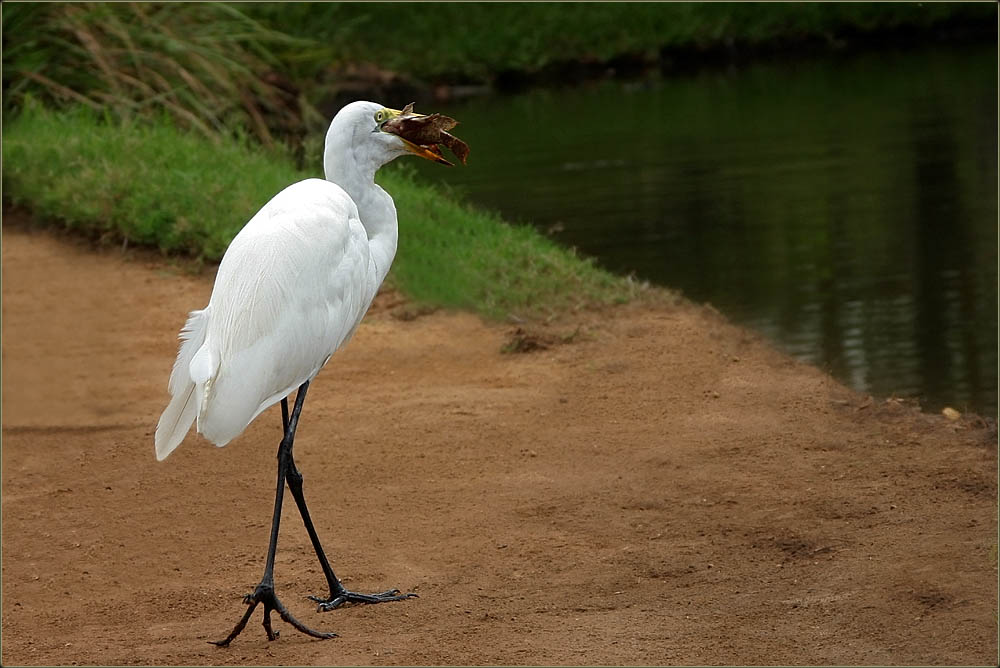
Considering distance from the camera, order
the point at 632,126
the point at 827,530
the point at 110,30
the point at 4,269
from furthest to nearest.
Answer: the point at 632,126 → the point at 110,30 → the point at 4,269 → the point at 827,530

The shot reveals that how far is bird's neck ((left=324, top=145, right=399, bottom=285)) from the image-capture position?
4.71 m

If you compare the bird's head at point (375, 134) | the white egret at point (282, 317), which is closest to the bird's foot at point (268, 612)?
the white egret at point (282, 317)

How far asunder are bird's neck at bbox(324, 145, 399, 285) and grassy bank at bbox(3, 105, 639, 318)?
299cm

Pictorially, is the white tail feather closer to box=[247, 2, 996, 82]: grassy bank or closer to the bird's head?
the bird's head

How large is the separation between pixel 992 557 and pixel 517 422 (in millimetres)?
2370

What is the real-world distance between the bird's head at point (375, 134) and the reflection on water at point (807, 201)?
3.01 metres

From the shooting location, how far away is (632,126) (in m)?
17.9

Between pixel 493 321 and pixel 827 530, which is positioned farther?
pixel 493 321

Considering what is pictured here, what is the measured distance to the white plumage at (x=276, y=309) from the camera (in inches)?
160

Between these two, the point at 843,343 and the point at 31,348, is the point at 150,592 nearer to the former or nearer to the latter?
the point at 31,348

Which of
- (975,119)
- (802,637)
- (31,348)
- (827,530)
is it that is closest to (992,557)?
(827,530)

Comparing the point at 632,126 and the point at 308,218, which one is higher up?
the point at 308,218

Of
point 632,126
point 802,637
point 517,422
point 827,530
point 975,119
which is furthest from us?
point 632,126

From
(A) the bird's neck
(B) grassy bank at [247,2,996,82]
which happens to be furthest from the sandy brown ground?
(B) grassy bank at [247,2,996,82]
